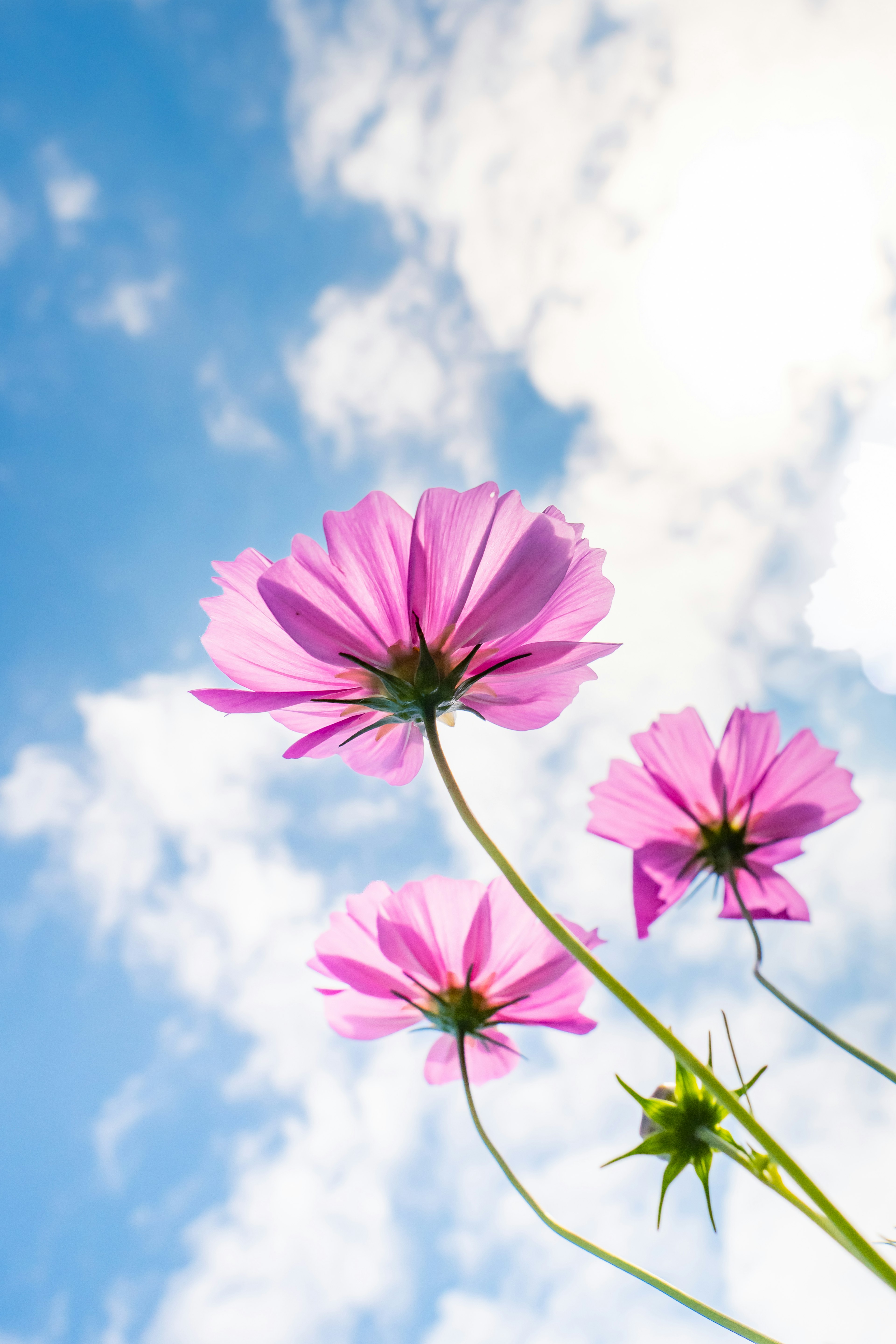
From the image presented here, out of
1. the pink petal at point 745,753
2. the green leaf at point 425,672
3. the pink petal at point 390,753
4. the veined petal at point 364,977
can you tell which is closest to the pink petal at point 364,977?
the veined petal at point 364,977

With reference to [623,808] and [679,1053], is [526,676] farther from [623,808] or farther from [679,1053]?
[679,1053]

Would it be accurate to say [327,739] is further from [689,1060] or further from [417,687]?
[689,1060]

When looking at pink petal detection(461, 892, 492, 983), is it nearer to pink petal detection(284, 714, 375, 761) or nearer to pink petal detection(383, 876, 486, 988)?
pink petal detection(383, 876, 486, 988)

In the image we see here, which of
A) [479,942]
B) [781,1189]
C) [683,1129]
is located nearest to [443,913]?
[479,942]

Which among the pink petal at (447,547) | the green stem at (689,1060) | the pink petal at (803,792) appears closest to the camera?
the green stem at (689,1060)

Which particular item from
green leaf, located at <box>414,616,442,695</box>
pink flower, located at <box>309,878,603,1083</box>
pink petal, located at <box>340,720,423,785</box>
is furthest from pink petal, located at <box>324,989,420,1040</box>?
green leaf, located at <box>414,616,442,695</box>

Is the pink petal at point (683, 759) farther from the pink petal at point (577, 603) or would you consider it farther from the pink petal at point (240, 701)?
the pink petal at point (240, 701)
